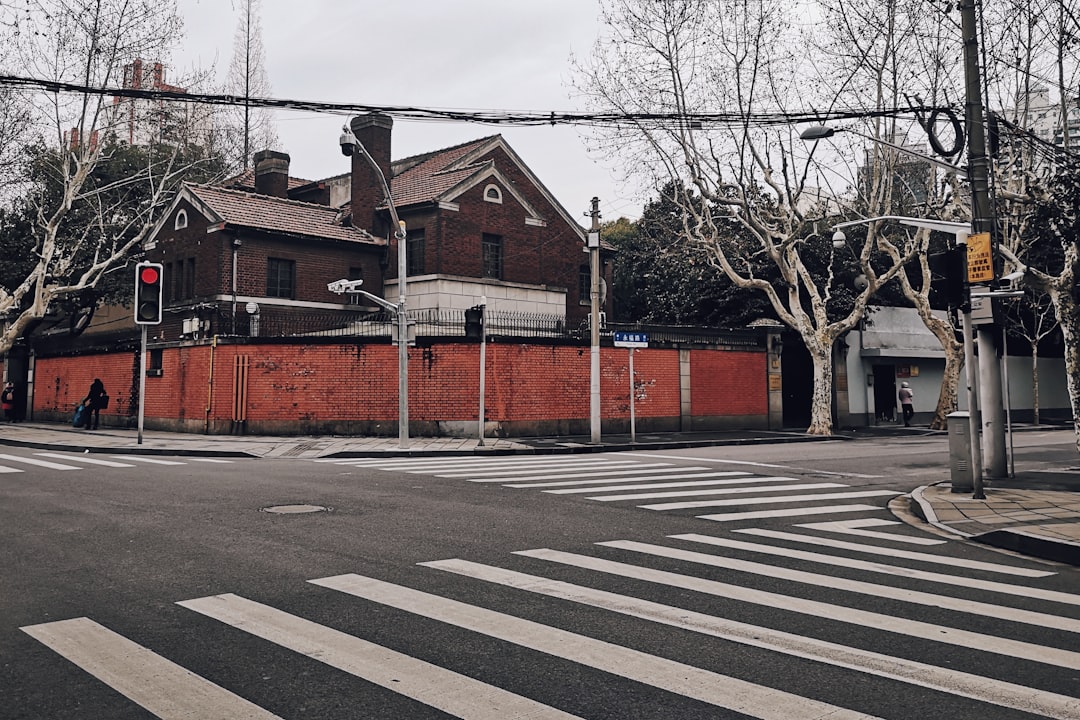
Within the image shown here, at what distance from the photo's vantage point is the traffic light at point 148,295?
782 inches

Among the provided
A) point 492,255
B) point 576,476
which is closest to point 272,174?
point 492,255

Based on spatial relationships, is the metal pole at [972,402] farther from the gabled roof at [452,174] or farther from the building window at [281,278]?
the building window at [281,278]

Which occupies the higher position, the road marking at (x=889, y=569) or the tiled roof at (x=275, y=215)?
the tiled roof at (x=275, y=215)

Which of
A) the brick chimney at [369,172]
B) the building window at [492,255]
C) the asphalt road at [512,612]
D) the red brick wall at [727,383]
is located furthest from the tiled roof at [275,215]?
the asphalt road at [512,612]

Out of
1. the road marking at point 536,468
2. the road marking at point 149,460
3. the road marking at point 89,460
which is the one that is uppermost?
the road marking at point 89,460

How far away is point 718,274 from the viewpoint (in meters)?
35.2

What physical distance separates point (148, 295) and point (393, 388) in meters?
6.97

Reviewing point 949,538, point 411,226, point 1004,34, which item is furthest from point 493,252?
point 949,538

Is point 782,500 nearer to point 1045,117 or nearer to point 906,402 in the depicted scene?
point 1045,117

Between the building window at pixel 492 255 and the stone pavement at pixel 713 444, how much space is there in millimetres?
11078

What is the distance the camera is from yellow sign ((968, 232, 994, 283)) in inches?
464

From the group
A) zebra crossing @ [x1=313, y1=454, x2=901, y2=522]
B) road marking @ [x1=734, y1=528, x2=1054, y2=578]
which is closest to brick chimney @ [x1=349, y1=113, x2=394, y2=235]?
zebra crossing @ [x1=313, y1=454, x2=901, y2=522]

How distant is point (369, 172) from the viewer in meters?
34.5

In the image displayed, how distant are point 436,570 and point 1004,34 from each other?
17.2 meters
